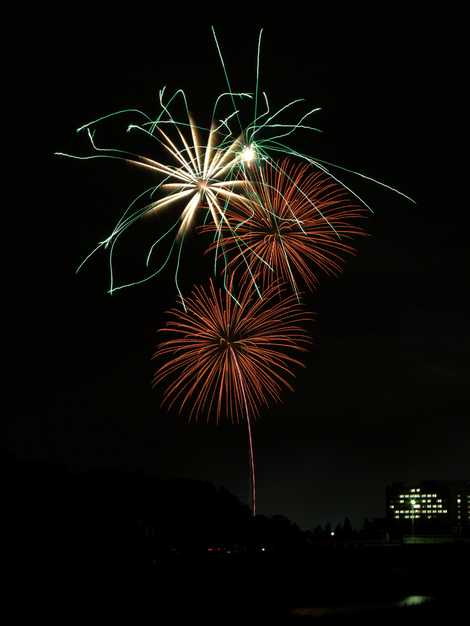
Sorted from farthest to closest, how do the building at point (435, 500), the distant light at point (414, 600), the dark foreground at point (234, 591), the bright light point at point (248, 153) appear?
the building at point (435, 500) → the distant light at point (414, 600) → the bright light point at point (248, 153) → the dark foreground at point (234, 591)

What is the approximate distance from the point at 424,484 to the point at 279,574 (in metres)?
175

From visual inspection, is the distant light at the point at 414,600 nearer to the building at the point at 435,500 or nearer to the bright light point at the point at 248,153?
the bright light point at the point at 248,153

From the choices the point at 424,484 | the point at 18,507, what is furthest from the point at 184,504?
the point at 424,484

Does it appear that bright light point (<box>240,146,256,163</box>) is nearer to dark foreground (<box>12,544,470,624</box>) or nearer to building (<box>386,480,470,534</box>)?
dark foreground (<box>12,544,470,624</box>)

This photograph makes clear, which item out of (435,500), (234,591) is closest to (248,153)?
(234,591)

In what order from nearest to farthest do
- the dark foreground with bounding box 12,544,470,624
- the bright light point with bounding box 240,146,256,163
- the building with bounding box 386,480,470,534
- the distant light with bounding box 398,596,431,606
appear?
the dark foreground with bounding box 12,544,470,624, the bright light point with bounding box 240,146,256,163, the distant light with bounding box 398,596,431,606, the building with bounding box 386,480,470,534

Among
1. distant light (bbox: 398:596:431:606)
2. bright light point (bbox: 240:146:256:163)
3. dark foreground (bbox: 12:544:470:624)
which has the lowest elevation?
distant light (bbox: 398:596:431:606)

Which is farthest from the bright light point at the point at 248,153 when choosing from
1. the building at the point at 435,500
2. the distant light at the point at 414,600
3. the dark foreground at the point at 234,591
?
the building at the point at 435,500

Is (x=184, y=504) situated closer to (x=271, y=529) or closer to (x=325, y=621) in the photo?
(x=271, y=529)

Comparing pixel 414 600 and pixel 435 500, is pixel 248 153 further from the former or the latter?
pixel 435 500

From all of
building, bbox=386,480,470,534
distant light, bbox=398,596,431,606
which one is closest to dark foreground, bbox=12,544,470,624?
distant light, bbox=398,596,431,606

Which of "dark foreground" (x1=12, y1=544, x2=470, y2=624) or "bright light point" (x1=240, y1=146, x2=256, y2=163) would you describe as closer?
"dark foreground" (x1=12, y1=544, x2=470, y2=624)

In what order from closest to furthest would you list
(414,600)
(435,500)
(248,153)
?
(248,153) → (414,600) → (435,500)

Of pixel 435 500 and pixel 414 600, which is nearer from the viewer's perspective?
pixel 414 600
